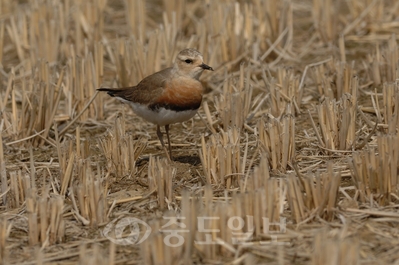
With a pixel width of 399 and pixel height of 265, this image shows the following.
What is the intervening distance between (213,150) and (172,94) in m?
Result: 0.98

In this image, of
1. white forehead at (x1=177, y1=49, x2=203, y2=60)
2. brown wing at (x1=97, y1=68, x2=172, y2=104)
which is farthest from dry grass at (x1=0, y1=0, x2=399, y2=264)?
white forehead at (x1=177, y1=49, x2=203, y2=60)

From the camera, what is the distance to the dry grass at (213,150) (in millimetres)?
5133

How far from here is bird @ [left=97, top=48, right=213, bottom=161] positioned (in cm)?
707

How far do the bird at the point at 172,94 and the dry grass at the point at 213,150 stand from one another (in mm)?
317

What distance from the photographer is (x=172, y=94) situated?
7.12 meters

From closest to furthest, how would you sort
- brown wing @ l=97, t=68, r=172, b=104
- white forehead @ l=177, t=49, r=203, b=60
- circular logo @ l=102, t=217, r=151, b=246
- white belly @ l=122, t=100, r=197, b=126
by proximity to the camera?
1. circular logo @ l=102, t=217, r=151, b=246
2. white belly @ l=122, t=100, r=197, b=126
3. brown wing @ l=97, t=68, r=172, b=104
4. white forehead @ l=177, t=49, r=203, b=60

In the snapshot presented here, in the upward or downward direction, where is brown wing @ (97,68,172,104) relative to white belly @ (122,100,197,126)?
upward

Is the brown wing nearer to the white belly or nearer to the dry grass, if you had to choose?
the white belly

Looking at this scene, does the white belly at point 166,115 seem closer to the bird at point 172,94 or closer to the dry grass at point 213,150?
the bird at point 172,94

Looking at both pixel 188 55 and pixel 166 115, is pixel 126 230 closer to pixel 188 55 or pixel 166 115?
pixel 166 115

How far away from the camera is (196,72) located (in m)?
7.36

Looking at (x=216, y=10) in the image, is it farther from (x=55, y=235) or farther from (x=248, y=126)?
(x=55, y=235)

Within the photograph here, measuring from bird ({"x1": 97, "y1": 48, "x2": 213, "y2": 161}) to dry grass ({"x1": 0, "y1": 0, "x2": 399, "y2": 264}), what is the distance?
317mm

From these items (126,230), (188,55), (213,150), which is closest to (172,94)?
(188,55)
